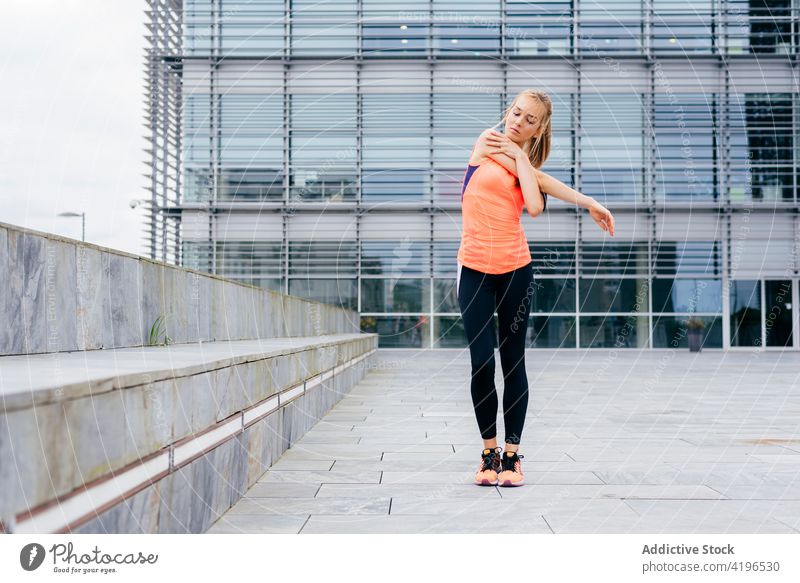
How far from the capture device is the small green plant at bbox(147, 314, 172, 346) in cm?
517

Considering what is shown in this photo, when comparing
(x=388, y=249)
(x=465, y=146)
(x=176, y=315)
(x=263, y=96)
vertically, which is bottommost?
(x=176, y=315)

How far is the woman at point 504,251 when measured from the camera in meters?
4.01

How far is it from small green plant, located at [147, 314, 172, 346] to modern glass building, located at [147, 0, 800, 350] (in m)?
17.0

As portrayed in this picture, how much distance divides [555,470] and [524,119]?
193 cm

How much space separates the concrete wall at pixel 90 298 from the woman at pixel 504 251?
1.92 metres

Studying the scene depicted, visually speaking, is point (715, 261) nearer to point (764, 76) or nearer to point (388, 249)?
point (764, 76)

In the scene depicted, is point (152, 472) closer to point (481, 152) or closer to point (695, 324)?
point (481, 152)

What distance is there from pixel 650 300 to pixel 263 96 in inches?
464

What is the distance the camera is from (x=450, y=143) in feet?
73.2

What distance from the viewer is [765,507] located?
3613 mm

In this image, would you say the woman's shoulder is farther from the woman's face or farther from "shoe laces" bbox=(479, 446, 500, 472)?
"shoe laces" bbox=(479, 446, 500, 472)

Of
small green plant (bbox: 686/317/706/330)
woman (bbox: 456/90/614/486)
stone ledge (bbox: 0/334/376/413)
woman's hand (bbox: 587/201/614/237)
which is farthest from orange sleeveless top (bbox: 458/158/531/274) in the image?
small green plant (bbox: 686/317/706/330)

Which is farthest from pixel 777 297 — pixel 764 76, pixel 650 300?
pixel 764 76

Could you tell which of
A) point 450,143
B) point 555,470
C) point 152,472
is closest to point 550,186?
point 555,470
